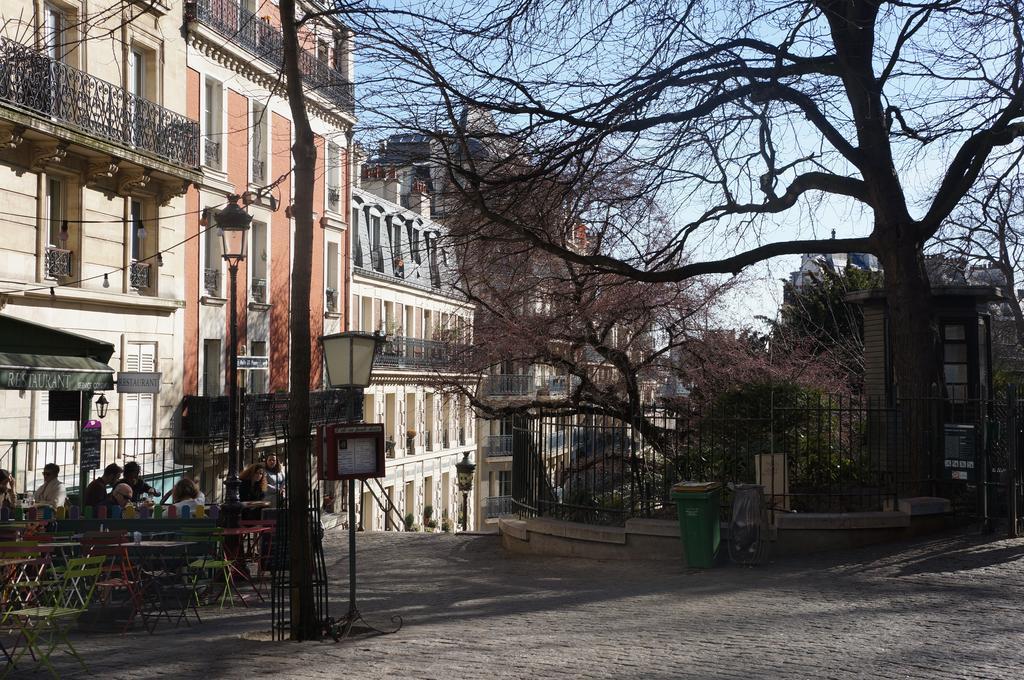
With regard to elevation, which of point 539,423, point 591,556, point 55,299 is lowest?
point 591,556

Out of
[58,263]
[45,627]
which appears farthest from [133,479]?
[58,263]

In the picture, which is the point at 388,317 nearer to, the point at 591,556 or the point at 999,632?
the point at 591,556

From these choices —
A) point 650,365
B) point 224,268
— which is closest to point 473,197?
point 650,365

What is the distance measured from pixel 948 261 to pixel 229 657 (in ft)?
70.1

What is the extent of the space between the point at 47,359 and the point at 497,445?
40356 millimetres

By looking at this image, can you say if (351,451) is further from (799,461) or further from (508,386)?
(508,386)

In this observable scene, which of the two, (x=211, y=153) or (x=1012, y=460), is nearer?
(x=1012, y=460)

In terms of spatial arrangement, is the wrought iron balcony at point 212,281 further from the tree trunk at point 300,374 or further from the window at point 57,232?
the tree trunk at point 300,374

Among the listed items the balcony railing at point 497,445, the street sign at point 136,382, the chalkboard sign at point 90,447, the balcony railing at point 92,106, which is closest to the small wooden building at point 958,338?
the street sign at point 136,382

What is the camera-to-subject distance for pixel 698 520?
13.3m

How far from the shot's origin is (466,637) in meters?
9.19

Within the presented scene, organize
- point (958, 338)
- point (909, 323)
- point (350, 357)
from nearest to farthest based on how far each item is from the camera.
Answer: point (350, 357), point (909, 323), point (958, 338)

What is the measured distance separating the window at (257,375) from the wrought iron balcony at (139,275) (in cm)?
628

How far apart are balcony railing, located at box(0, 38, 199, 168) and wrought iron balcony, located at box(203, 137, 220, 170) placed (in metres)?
1.43
